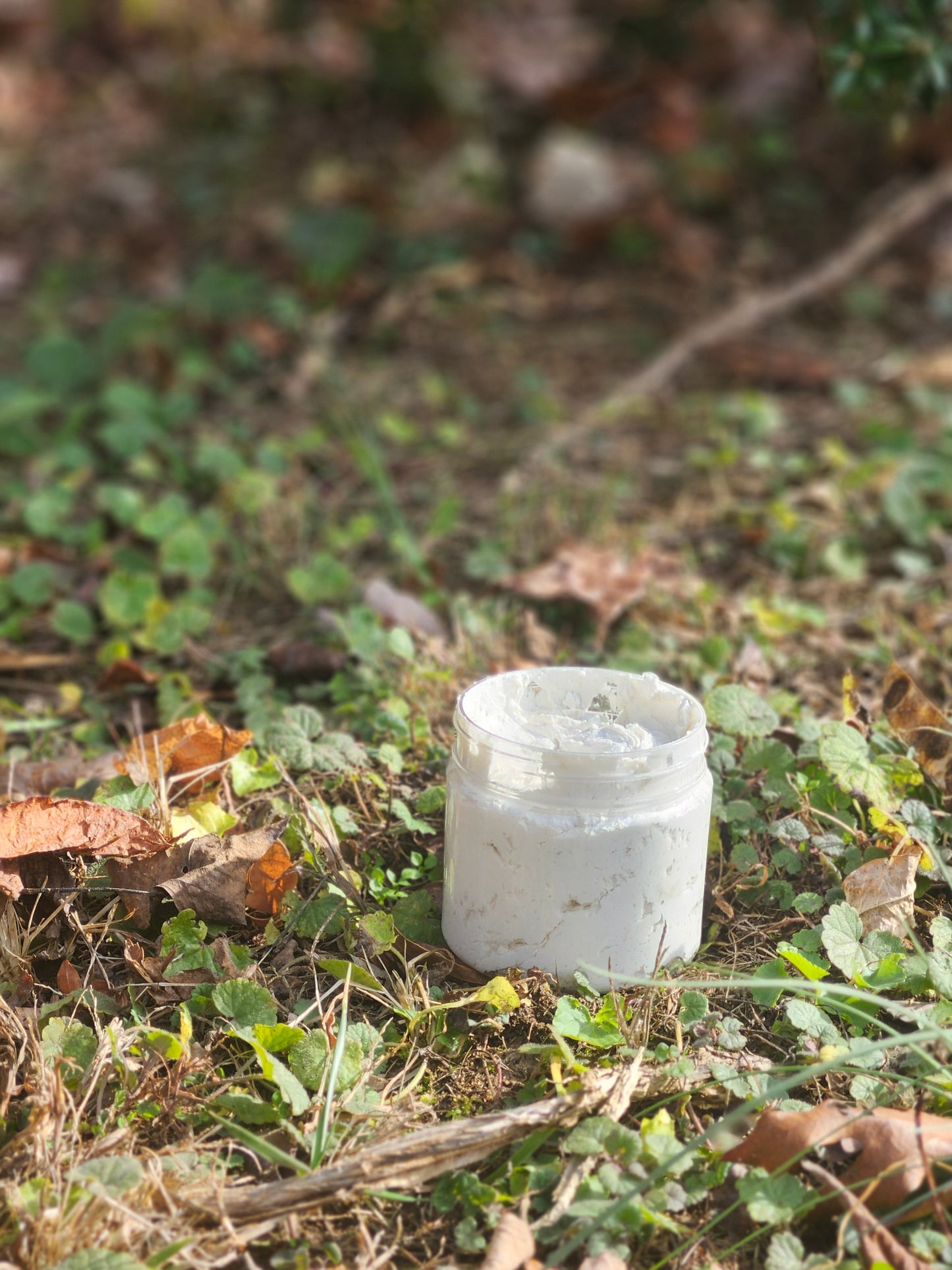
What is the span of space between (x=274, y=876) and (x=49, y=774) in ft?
1.71

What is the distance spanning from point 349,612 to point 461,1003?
103 centimetres

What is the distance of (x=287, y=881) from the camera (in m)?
1.58

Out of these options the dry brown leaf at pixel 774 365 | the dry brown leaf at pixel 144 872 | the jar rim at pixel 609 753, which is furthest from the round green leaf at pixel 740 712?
the dry brown leaf at pixel 774 365

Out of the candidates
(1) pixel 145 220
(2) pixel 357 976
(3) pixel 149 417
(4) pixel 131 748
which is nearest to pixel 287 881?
(2) pixel 357 976

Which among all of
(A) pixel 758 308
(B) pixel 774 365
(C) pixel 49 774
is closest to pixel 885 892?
(C) pixel 49 774

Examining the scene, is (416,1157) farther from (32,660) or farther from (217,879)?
(32,660)

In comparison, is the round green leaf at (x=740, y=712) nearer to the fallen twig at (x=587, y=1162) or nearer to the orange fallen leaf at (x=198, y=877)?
the fallen twig at (x=587, y=1162)

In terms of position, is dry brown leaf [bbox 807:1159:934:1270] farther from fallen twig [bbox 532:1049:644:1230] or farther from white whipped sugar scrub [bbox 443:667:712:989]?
white whipped sugar scrub [bbox 443:667:712:989]

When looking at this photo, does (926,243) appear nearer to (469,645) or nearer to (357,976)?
(469,645)

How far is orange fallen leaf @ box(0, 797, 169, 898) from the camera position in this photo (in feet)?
5.03

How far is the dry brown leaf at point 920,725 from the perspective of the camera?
70.7 inches

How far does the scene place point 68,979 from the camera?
4.88 ft

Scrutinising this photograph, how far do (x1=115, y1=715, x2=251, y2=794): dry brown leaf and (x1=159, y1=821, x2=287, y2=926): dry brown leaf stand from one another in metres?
0.22

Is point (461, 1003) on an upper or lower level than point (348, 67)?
lower
